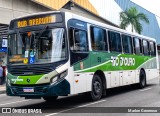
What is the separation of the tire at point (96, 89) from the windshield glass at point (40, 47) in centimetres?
237

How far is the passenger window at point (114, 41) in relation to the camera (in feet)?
50.8

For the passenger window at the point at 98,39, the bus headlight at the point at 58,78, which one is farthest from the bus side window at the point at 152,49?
the bus headlight at the point at 58,78

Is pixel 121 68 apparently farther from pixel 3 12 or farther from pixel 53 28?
pixel 3 12

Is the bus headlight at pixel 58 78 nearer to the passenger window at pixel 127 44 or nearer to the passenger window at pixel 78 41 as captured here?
the passenger window at pixel 78 41

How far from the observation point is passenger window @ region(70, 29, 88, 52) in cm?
1209

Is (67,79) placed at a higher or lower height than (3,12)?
lower

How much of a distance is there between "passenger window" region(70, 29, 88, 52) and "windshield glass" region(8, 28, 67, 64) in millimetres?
457

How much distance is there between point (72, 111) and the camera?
11.0m

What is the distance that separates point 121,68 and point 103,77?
225cm

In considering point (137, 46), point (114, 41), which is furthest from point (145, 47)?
point (114, 41)

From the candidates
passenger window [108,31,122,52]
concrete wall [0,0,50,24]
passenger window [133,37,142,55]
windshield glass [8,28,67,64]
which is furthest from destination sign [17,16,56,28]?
concrete wall [0,0,50,24]

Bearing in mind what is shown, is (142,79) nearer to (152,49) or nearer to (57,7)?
(152,49)

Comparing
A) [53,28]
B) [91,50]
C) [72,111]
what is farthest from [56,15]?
[72,111]

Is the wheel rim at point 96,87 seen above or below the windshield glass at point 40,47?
below
